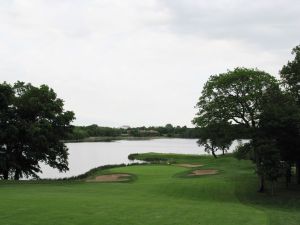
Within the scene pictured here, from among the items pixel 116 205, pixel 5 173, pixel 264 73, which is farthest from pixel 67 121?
pixel 116 205

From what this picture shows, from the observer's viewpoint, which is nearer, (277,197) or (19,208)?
(19,208)

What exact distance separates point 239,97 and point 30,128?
24.8 meters

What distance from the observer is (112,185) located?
38.2m

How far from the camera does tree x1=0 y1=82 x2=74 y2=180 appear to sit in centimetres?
4747

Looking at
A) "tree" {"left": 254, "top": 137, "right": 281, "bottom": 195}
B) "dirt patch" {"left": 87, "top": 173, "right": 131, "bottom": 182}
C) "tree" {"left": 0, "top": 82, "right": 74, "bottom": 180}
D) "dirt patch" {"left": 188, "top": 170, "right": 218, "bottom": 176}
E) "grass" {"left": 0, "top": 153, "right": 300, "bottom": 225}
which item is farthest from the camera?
"tree" {"left": 0, "top": 82, "right": 74, "bottom": 180}

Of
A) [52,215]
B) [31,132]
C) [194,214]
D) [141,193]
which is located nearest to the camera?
[52,215]

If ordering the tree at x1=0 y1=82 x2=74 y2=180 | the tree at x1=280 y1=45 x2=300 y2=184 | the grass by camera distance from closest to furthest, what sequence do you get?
the grass, the tree at x1=280 y1=45 x2=300 y2=184, the tree at x1=0 y1=82 x2=74 y2=180


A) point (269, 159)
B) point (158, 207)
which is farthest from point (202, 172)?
point (158, 207)

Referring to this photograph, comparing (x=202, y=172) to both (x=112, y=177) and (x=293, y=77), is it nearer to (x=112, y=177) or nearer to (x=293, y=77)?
(x=112, y=177)

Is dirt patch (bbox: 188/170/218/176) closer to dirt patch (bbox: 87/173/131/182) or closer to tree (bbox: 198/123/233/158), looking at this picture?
dirt patch (bbox: 87/173/131/182)

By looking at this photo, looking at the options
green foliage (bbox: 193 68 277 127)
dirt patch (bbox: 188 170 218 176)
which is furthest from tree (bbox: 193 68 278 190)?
dirt patch (bbox: 188 170 218 176)

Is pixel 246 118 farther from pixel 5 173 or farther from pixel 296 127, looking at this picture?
pixel 5 173

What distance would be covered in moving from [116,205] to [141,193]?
9.96 meters

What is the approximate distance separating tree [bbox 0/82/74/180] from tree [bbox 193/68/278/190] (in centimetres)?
2162
